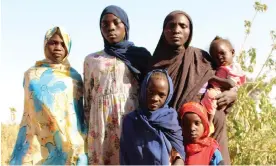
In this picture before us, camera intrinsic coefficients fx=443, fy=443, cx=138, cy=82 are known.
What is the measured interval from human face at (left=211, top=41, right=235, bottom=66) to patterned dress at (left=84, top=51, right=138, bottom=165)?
72 cm

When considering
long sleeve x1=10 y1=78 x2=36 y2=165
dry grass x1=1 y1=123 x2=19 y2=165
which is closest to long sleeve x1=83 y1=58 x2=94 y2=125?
long sleeve x1=10 y1=78 x2=36 y2=165

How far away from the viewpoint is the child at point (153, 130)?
332 cm

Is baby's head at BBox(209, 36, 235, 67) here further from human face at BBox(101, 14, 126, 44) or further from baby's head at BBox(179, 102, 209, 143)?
human face at BBox(101, 14, 126, 44)

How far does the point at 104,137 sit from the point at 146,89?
66cm

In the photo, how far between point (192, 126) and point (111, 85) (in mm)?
801

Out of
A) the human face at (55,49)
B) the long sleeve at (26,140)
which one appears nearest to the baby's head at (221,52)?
the human face at (55,49)

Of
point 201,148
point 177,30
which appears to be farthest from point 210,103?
point 177,30

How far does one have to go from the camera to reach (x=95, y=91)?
3855 mm

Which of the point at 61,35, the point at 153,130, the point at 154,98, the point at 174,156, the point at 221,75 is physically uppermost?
the point at 61,35

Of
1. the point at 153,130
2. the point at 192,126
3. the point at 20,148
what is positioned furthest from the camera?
the point at 20,148

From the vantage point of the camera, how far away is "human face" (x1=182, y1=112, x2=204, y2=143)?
340 cm

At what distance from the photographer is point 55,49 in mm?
4102

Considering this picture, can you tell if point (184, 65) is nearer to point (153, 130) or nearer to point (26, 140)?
point (153, 130)

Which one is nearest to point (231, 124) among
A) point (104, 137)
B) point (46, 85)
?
point (104, 137)
